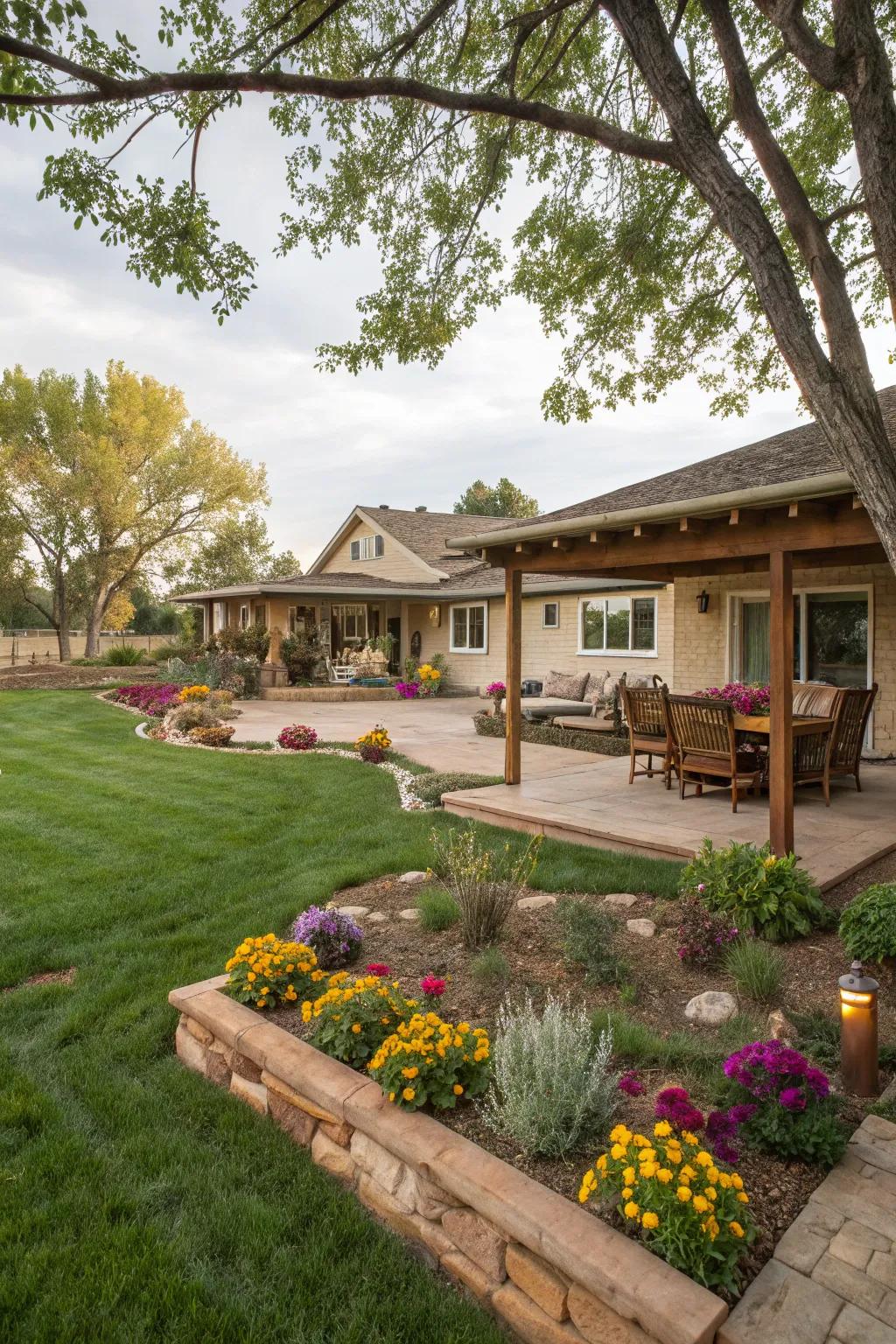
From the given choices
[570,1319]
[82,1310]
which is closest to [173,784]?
[82,1310]

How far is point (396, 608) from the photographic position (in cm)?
2272

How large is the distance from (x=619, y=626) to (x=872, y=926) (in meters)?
12.0

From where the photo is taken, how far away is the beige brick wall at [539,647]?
14547mm

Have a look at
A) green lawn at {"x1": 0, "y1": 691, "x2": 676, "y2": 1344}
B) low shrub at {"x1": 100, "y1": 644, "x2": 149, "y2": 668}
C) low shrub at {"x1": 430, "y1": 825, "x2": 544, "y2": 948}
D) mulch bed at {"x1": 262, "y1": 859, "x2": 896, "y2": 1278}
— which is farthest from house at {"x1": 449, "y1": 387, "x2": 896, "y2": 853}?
low shrub at {"x1": 100, "y1": 644, "x2": 149, "y2": 668}

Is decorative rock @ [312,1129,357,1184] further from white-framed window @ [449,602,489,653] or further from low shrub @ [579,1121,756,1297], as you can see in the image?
white-framed window @ [449,602,489,653]

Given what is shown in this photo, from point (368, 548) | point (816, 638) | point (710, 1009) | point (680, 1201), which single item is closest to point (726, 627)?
→ point (816, 638)

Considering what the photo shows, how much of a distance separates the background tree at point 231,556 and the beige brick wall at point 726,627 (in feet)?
79.1

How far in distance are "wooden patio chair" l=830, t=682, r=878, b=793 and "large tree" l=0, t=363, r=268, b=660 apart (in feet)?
90.0

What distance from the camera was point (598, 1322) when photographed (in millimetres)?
1854

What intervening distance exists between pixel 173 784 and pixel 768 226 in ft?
24.7

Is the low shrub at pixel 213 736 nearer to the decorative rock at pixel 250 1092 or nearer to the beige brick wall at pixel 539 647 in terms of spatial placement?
the beige brick wall at pixel 539 647

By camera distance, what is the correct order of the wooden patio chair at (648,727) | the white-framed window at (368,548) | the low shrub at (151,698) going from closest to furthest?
1. the wooden patio chair at (648,727)
2. the low shrub at (151,698)
3. the white-framed window at (368,548)

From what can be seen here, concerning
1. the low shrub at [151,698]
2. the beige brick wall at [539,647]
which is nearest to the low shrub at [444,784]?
the beige brick wall at [539,647]

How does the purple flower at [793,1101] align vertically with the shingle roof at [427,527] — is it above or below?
below
